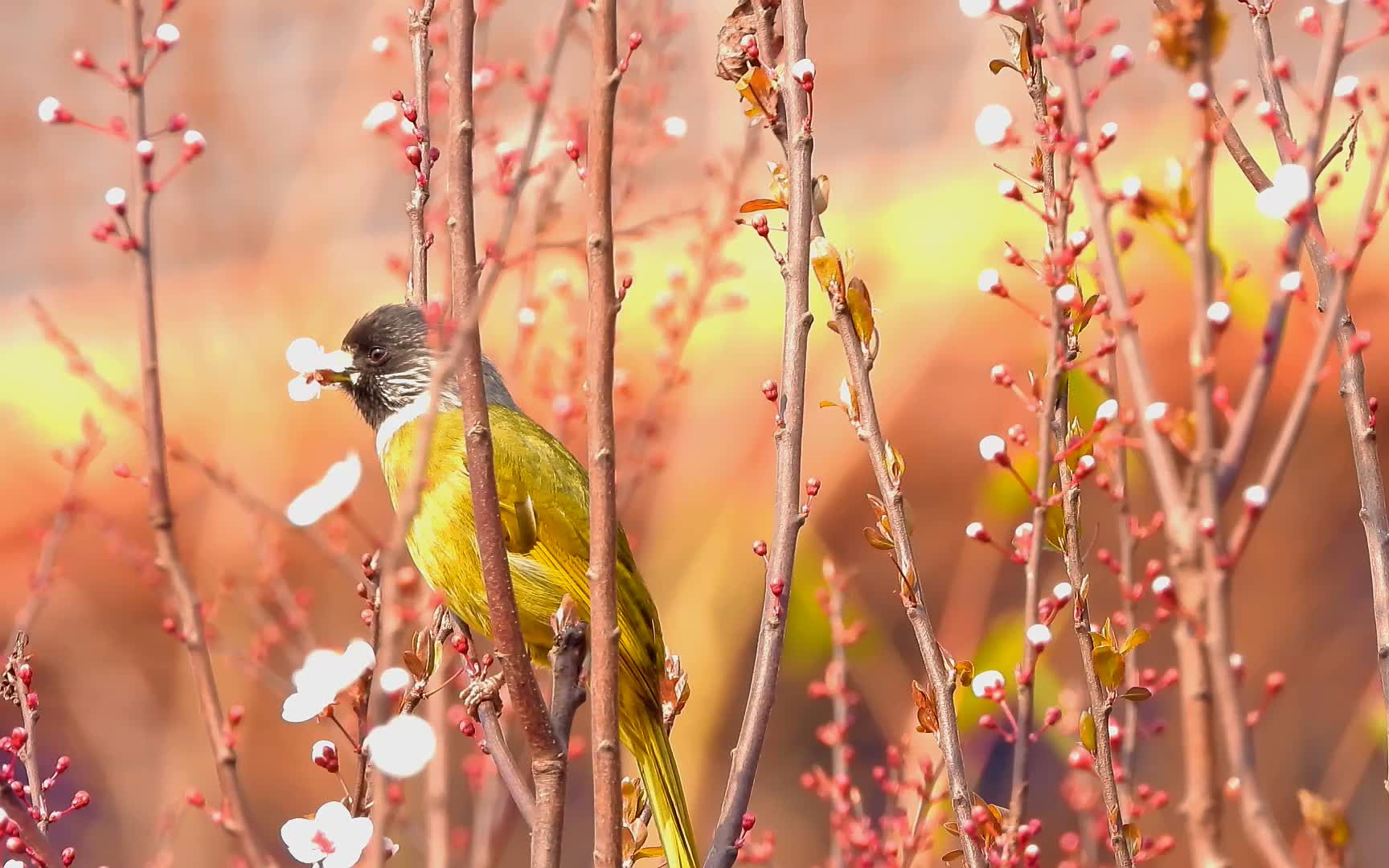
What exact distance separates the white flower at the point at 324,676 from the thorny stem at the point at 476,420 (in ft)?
0.24

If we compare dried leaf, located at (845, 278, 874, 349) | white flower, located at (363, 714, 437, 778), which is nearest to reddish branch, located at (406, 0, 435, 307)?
dried leaf, located at (845, 278, 874, 349)

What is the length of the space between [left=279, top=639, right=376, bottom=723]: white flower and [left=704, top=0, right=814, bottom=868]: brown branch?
0.90 feet

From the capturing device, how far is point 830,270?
98cm

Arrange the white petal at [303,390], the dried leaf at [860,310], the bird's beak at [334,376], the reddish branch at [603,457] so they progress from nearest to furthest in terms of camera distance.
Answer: the reddish branch at [603,457] → the dried leaf at [860,310] → the white petal at [303,390] → the bird's beak at [334,376]

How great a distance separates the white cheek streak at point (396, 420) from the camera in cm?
209

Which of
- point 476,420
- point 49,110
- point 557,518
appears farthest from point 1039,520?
point 557,518

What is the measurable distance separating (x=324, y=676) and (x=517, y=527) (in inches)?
34.5

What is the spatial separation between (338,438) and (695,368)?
3.92 feet

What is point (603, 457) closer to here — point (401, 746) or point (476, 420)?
point (476, 420)

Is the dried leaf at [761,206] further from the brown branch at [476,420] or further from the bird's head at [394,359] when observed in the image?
the bird's head at [394,359]

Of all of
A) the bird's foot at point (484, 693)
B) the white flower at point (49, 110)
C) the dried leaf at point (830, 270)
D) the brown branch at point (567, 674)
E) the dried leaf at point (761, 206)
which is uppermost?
the white flower at point (49, 110)

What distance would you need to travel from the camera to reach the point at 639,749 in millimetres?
1558

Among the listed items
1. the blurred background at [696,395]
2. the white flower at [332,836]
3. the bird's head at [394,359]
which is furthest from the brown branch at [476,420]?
the blurred background at [696,395]

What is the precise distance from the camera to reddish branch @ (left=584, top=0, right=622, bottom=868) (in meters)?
0.72
